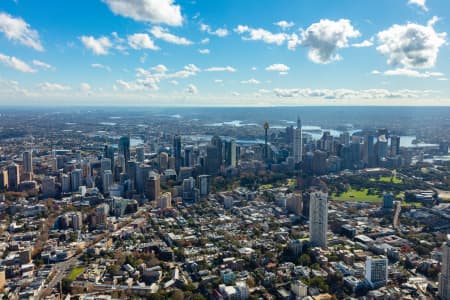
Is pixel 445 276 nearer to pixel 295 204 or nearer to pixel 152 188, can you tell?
pixel 295 204

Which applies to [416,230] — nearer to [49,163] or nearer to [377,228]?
[377,228]

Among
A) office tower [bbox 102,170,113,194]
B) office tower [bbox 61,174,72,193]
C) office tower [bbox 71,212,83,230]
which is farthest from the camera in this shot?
office tower [bbox 102,170,113,194]

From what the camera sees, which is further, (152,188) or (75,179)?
(75,179)

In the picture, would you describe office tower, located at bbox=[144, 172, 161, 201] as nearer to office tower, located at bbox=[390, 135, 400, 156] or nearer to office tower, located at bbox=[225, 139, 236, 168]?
office tower, located at bbox=[225, 139, 236, 168]

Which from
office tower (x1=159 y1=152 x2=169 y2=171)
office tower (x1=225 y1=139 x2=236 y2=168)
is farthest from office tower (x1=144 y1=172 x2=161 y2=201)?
office tower (x1=225 y1=139 x2=236 y2=168)

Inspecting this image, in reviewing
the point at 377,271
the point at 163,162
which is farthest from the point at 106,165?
the point at 377,271

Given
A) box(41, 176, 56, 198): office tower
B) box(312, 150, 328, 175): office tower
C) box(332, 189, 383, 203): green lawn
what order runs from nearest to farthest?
box(332, 189, 383, 203): green lawn, box(41, 176, 56, 198): office tower, box(312, 150, 328, 175): office tower
